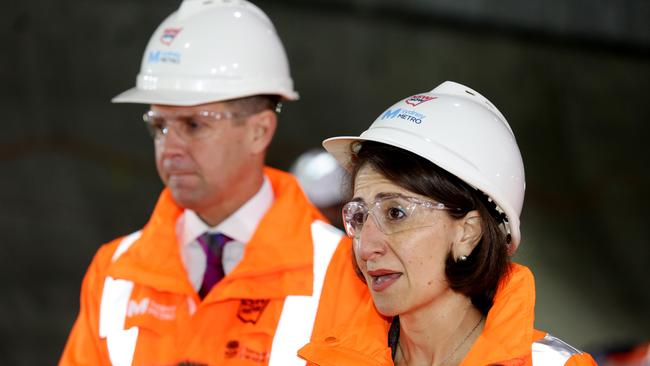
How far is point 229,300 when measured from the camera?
3.53 meters

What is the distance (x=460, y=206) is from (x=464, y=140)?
178mm

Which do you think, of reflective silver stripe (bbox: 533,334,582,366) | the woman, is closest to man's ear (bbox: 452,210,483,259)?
the woman

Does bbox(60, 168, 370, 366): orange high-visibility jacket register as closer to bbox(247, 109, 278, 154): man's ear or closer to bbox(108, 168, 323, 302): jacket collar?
bbox(108, 168, 323, 302): jacket collar

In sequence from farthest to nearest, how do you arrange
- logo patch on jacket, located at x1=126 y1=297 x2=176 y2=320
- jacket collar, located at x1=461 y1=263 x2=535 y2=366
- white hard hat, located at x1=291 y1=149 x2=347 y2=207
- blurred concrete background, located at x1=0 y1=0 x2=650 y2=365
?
blurred concrete background, located at x1=0 y1=0 x2=650 y2=365
white hard hat, located at x1=291 y1=149 x2=347 y2=207
logo patch on jacket, located at x1=126 y1=297 x2=176 y2=320
jacket collar, located at x1=461 y1=263 x2=535 y2=366

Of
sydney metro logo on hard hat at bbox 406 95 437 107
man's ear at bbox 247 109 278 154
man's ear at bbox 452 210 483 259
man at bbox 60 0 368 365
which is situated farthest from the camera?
man's ear at bbox 247 109 278 154

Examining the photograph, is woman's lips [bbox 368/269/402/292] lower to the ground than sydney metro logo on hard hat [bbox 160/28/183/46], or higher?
lower

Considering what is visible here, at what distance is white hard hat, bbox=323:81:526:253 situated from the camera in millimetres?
2785

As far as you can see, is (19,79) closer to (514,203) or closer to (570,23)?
(570,23)

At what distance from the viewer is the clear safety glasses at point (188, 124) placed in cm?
371

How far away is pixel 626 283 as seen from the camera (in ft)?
25.2

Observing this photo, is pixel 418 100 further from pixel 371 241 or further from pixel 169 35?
pixel 169 35

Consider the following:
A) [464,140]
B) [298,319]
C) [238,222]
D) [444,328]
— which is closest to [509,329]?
[444,328]

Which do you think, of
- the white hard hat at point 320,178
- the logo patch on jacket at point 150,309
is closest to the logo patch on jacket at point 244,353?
the logo patch on jacket at point 150,309

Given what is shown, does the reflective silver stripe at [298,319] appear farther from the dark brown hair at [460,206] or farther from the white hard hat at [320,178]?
the white hard hat at [320,178]
